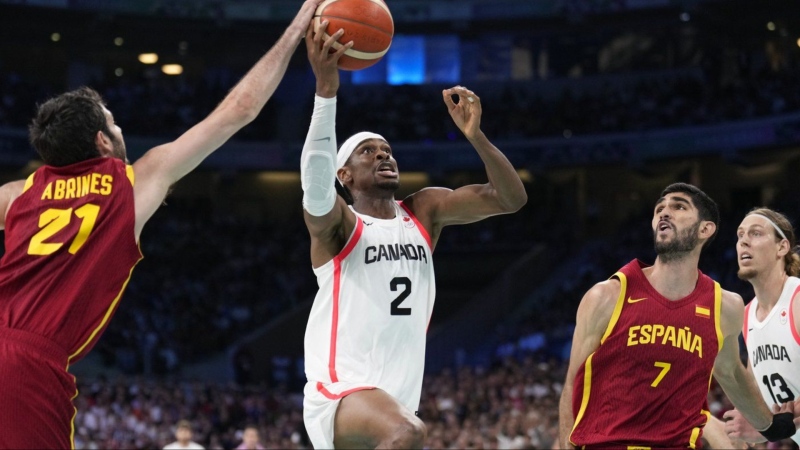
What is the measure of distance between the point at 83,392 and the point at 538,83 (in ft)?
62.1

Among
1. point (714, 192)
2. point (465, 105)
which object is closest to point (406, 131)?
point (714, 192)

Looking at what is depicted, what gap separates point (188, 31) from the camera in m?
34.2

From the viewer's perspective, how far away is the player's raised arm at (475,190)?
20.5 feet

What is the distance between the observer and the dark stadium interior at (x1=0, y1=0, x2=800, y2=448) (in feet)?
93.2

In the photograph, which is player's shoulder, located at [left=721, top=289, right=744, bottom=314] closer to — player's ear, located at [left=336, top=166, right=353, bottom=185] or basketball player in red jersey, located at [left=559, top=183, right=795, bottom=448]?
basketball player in red jersey, located at [left=559, top=183, right=795, bottom=448]

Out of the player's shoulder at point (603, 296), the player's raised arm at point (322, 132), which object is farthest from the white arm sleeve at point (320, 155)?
the player's shoulder at point (603, 296)

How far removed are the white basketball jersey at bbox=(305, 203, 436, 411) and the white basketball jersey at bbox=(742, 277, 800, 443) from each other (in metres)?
3.13

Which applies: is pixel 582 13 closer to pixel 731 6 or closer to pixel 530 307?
pixel 731 6

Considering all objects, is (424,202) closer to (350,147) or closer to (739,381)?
(350,147)

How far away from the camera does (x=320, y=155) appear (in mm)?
5621

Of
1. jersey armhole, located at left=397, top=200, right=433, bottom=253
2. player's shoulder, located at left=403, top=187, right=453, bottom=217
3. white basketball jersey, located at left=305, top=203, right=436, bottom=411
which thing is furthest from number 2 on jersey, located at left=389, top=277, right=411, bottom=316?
player's shoulder, located at left=403, top=187, right=453, bottom=217

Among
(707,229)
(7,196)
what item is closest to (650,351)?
(707,229)

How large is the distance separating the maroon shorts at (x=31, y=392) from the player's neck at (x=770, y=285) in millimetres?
5437

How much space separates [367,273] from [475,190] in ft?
3.04
